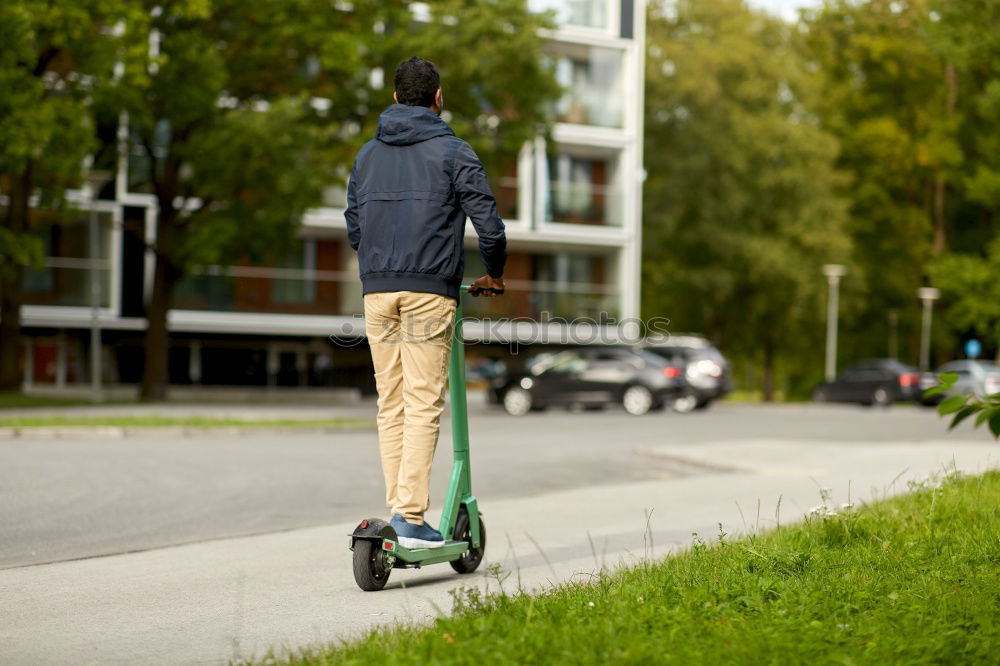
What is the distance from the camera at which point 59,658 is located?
14.2 feet

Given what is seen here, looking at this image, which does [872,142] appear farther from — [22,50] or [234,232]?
[22,50]

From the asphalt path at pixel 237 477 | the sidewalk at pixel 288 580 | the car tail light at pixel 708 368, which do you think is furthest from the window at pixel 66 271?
the sidewalk at pixel 288 580

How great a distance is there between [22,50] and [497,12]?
10.2 m

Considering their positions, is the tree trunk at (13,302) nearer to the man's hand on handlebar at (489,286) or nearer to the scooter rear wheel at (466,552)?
the scooter rear wheel at (466,552)

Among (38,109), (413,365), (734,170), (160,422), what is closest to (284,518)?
(413,365)

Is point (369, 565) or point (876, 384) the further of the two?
point (876, 384)

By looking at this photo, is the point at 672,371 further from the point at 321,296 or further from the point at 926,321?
the point at 926,321

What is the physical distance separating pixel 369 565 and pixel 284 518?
3.57 m

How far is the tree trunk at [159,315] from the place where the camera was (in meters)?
28.0

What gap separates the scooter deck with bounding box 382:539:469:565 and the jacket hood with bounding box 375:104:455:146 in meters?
1.67

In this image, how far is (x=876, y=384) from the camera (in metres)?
44.8

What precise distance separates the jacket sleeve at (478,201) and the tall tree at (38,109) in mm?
17057

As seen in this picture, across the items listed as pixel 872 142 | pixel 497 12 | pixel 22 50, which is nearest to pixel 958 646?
pixel 22 50

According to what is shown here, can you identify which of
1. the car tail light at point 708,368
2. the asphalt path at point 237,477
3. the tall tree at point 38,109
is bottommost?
the car tail light at point 708,368
